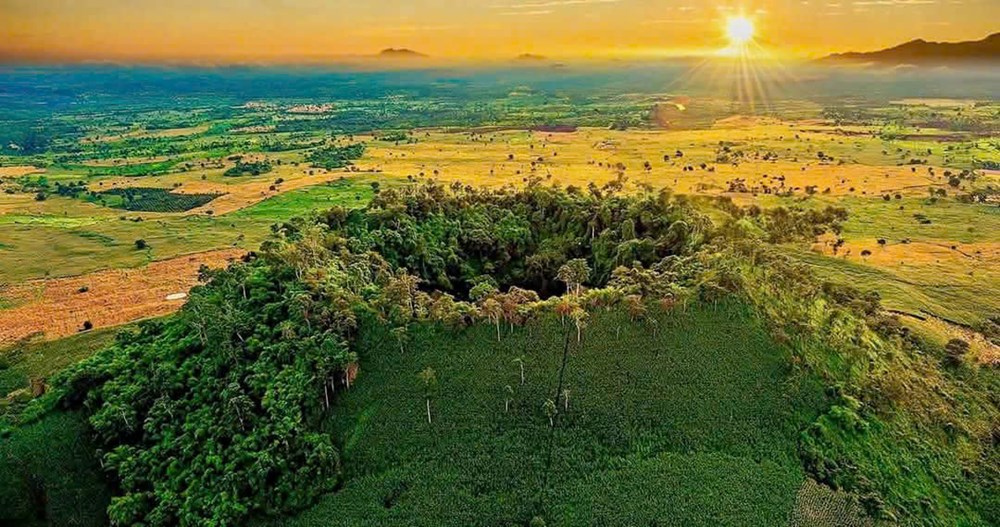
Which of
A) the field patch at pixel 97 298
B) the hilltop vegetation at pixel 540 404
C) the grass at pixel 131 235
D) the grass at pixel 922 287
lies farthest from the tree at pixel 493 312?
the grass at pixel 131 235

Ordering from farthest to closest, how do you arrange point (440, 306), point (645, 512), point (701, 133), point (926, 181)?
point (701, 133) < point (926, 181) < point (440, 306) < point (645, 512)

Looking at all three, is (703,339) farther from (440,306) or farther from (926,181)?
(926,181)

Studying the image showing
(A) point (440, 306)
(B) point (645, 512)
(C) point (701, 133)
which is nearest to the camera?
(B) point (645, 512)

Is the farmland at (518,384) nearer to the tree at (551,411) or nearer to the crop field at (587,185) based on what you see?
the tree at (551,411)

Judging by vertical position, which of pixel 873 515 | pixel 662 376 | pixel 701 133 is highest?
pixel 701 133

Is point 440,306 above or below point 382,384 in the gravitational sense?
above

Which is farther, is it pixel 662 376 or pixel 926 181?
pixel 926 181

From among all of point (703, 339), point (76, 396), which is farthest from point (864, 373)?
point (76, 396)

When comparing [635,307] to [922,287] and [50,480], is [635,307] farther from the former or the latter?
[922,287]
